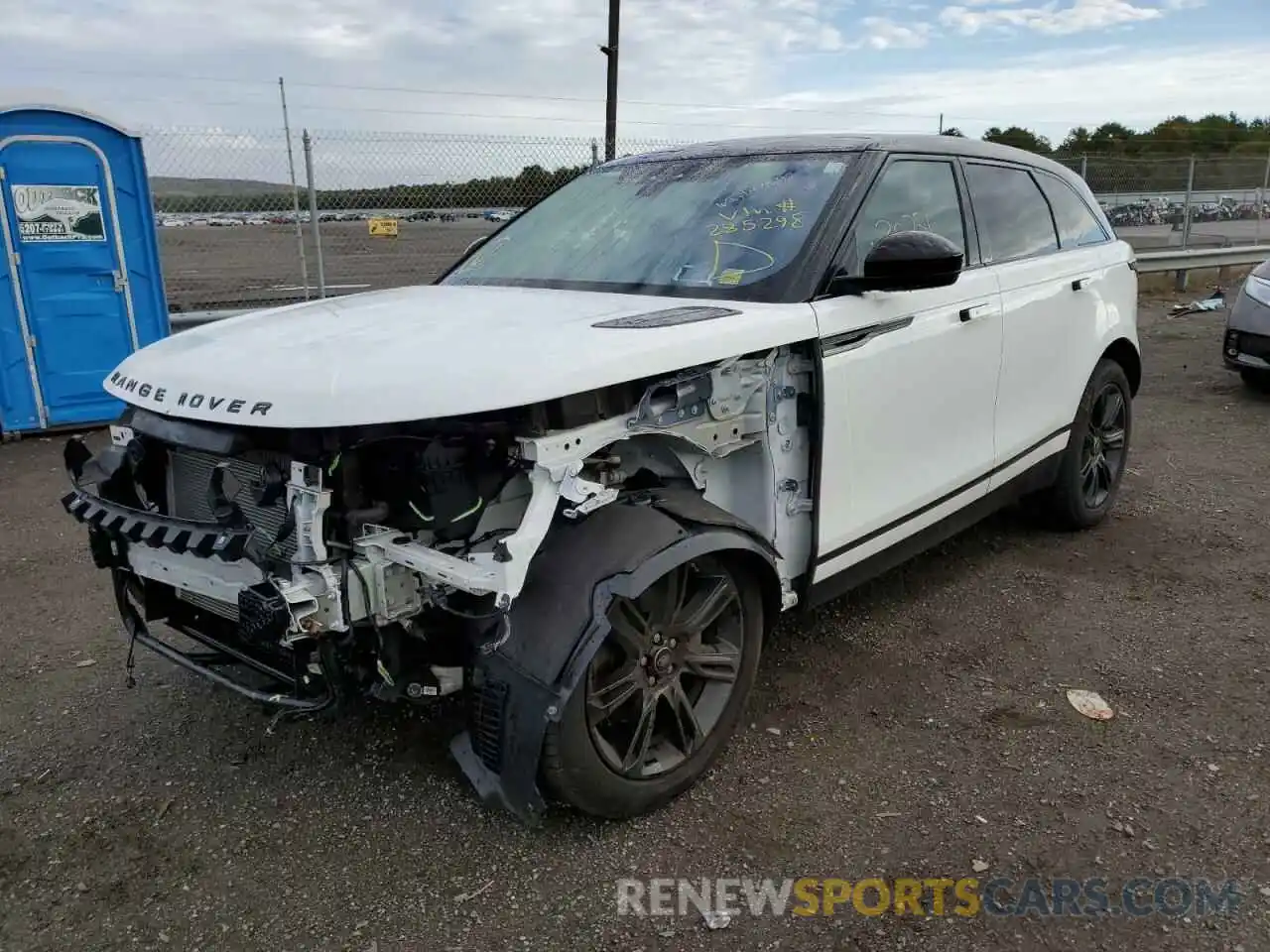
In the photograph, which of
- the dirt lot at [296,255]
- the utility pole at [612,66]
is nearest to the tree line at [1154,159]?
the utility pole at [612,66]

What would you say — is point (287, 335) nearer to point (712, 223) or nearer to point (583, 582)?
point (583, 582)

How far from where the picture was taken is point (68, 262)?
7.32 metres

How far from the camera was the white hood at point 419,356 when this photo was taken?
7.42 ft

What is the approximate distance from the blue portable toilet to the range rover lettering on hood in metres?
4.87

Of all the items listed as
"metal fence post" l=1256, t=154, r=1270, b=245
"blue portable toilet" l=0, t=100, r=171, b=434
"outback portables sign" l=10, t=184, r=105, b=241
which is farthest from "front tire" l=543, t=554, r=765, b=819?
"metal fence post" l=1256, t=154, r=1270, b=245

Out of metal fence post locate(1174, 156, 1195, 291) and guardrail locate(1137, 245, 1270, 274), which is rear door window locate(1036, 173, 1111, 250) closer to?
guardrail locate(1137, 245, 1270, 274)

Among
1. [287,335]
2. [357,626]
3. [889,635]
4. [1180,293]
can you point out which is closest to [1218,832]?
[889,635]

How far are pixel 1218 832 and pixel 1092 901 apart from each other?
510 millimetres

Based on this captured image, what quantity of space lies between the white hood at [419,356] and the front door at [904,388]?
0.30m

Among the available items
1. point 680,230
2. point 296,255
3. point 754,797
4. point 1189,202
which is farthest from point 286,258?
point 1189,202

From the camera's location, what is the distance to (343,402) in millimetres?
2244

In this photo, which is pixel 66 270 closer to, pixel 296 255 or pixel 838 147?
pixel 296 255

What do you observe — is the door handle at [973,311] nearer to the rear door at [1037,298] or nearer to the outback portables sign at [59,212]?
the rear door at [1037,298]

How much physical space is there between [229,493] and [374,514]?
22.5 inches
